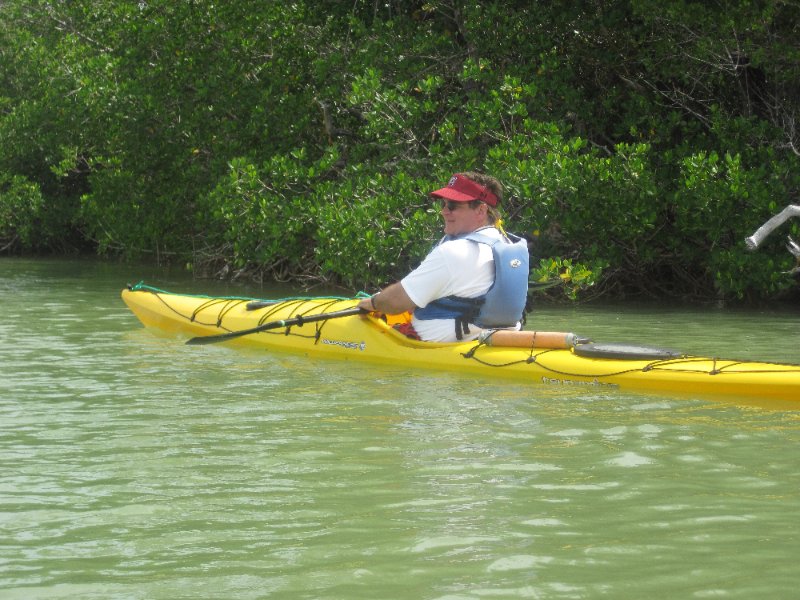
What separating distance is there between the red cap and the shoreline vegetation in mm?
3813

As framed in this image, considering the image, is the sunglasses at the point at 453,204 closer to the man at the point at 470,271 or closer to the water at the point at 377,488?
the man at the point at 470,271

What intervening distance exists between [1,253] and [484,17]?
13834 mm

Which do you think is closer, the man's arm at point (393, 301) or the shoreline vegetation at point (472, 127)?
the man's arm at point (393, 301)

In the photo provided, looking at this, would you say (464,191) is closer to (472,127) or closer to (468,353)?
(468,353)

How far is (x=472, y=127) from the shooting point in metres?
11.6

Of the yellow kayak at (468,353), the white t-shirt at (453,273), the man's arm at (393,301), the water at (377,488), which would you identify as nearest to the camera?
the water at (377,488)

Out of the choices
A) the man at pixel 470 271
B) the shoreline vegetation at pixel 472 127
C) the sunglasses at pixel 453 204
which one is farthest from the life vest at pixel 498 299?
the shoreline vegetation at pixel 472 127

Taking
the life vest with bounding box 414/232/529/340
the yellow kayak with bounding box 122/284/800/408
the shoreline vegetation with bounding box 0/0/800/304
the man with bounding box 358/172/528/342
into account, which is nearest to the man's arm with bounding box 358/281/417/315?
the man with bounding box 358/172/528/342

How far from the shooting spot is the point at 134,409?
6035 millimetres

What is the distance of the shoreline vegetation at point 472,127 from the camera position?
1120 centimetres

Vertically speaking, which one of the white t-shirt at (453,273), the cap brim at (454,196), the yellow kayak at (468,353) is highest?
the cap brim at (454,196)

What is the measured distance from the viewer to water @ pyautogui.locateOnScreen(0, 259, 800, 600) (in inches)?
136

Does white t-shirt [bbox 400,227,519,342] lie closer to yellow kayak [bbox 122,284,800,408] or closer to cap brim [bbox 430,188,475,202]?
cap brim [bbox 430,188,475,202]

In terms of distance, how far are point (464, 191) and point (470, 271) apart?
428 mm
